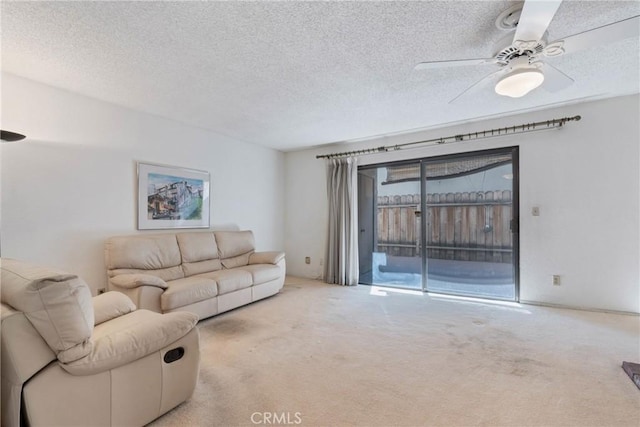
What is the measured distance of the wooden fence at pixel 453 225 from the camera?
12.8 ft

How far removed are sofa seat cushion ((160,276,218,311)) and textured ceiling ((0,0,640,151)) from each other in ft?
6.47

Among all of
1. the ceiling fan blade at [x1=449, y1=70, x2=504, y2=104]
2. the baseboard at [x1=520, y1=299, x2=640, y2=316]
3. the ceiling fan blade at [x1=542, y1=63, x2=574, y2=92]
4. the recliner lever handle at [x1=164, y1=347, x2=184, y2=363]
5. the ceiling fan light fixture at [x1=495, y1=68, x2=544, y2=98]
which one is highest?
the ceiling fan blade at [x1=449, y1=70, x2=504, y2=104]

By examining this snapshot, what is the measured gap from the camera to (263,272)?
3.85 metres

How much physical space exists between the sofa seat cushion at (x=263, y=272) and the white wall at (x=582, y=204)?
3.21 metres

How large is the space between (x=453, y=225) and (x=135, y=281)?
155 inches

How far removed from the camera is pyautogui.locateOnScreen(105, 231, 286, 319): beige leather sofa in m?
2.81

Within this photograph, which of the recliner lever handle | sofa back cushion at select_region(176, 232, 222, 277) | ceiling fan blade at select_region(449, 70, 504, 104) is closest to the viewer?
the recliner lever handle

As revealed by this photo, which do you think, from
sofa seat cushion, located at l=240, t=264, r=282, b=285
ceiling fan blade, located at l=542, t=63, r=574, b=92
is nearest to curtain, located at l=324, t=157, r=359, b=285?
sofa seat cushion, located at l=240, t=264, r=282, b=285

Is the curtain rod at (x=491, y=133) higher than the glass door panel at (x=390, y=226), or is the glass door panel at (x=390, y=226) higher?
the curtain rod at (x=491, y=133)

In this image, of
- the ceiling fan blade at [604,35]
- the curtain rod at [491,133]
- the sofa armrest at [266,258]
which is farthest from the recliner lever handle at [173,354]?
the curtain rod at [491,133]

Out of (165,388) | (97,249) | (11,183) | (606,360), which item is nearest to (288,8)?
(165,388)

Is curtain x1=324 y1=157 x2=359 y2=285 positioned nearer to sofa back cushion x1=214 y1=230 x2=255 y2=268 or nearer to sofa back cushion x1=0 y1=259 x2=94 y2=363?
sofa back cushion x1=214 y1=230 x2=255 y2=268

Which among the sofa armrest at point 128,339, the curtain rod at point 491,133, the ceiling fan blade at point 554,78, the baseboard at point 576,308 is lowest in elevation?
the baseboard at point 576,308

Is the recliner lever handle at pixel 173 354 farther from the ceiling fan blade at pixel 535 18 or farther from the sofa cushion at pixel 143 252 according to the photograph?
the ceiling fan blade at pixel 535 18
